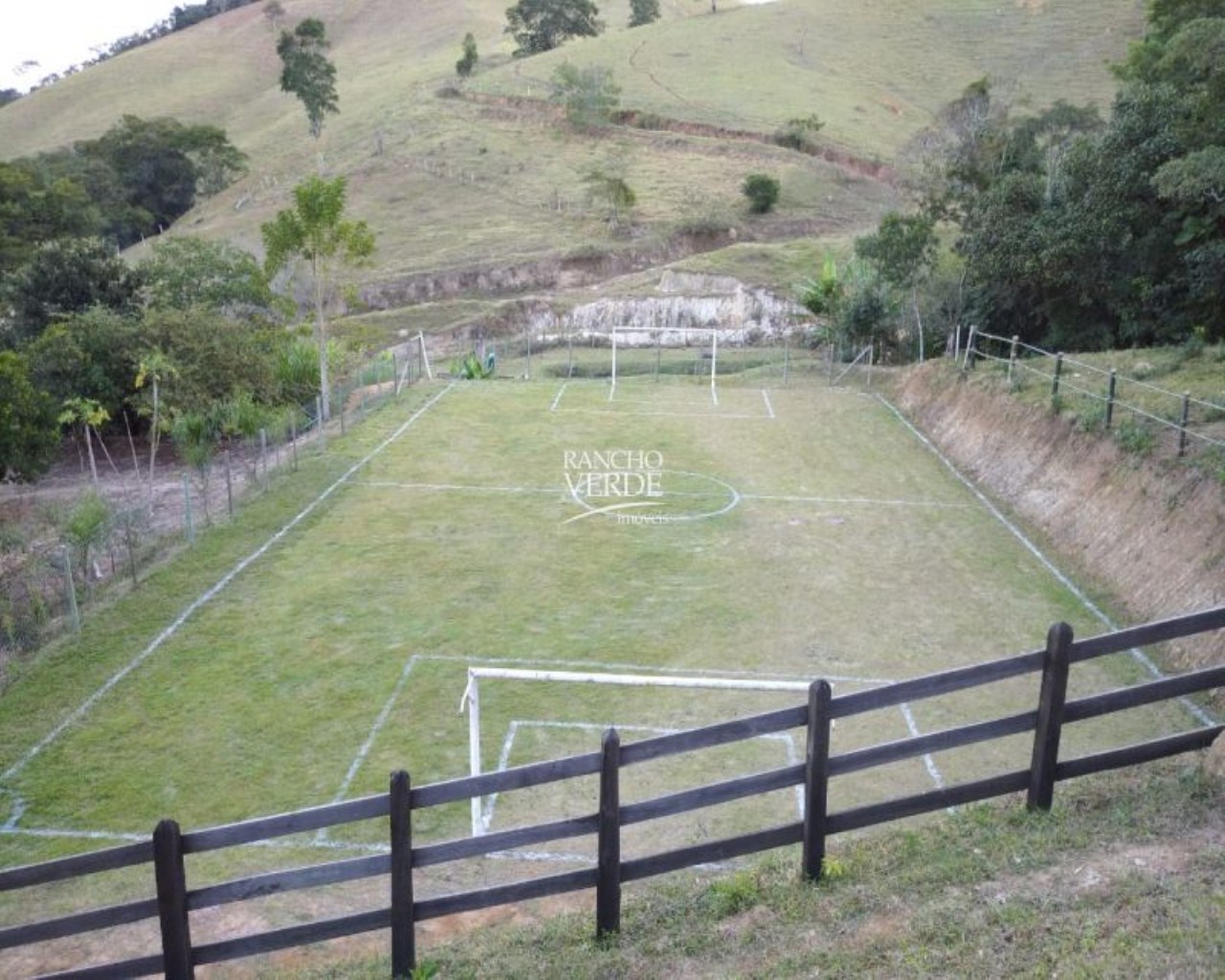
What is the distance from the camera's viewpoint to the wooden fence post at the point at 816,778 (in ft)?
19.1

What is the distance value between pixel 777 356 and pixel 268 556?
24.6m

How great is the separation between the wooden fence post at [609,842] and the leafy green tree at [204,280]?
96.4 ft

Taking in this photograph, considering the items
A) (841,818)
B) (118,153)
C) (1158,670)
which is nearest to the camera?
(841,818)

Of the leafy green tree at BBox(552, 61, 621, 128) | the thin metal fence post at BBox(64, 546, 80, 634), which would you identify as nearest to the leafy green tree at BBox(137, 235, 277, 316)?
the thin metal fence post at BBox(64, 546, 80, 634)

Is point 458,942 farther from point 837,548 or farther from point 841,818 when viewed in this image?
point 837,548

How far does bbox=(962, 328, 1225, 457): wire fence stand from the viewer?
595 inches

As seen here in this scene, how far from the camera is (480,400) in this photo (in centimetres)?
2800

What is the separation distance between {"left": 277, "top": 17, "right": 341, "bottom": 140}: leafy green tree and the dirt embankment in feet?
208

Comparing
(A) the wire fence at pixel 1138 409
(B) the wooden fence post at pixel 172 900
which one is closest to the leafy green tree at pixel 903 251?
(A) the wire fence at pixel 1138 409

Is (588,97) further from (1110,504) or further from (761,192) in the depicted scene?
(1110,504)

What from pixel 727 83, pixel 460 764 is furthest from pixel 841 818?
pixel 727 83

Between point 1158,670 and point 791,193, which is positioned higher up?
point 791,193

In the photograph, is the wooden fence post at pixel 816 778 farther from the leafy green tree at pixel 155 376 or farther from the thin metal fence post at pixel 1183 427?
the leafy green tree at pixel 155 376

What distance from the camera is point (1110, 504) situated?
15.9m
